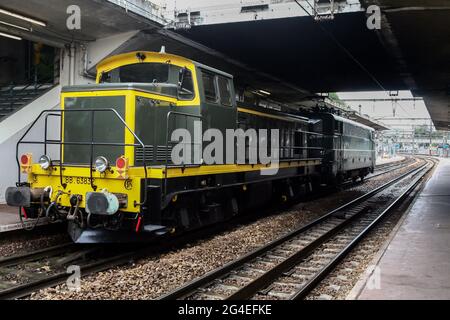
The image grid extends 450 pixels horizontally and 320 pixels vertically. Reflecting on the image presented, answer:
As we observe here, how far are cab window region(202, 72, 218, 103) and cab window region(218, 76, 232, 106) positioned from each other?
24 cm

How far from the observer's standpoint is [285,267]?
7.20 m

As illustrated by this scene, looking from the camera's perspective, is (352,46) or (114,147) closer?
(114,147)

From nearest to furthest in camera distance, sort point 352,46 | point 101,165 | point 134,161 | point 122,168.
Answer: point 122,168, point 101,165, point 134,161, point 352,46

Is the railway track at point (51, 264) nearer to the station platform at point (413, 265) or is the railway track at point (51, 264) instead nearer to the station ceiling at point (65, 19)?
the station platform at point (413, 265)

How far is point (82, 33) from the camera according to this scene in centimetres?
1209

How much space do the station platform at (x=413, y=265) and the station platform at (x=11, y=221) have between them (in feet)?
20.6

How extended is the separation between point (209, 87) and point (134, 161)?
2364mm

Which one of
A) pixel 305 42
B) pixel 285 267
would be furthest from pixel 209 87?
pixel 305 42

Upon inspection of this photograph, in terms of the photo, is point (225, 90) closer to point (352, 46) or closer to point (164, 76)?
point (164, 76)

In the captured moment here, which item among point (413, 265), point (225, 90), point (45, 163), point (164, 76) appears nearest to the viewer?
point (413, 265)

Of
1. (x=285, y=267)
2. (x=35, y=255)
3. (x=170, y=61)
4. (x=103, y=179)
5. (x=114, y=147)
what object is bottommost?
(x=285, y=267)

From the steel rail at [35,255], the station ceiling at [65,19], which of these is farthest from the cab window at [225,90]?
the steel rail at [35,255]

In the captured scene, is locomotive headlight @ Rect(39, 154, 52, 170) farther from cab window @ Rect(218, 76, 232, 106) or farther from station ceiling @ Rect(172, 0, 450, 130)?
station ceiling @ Rect(172, 0, 450, 130)
